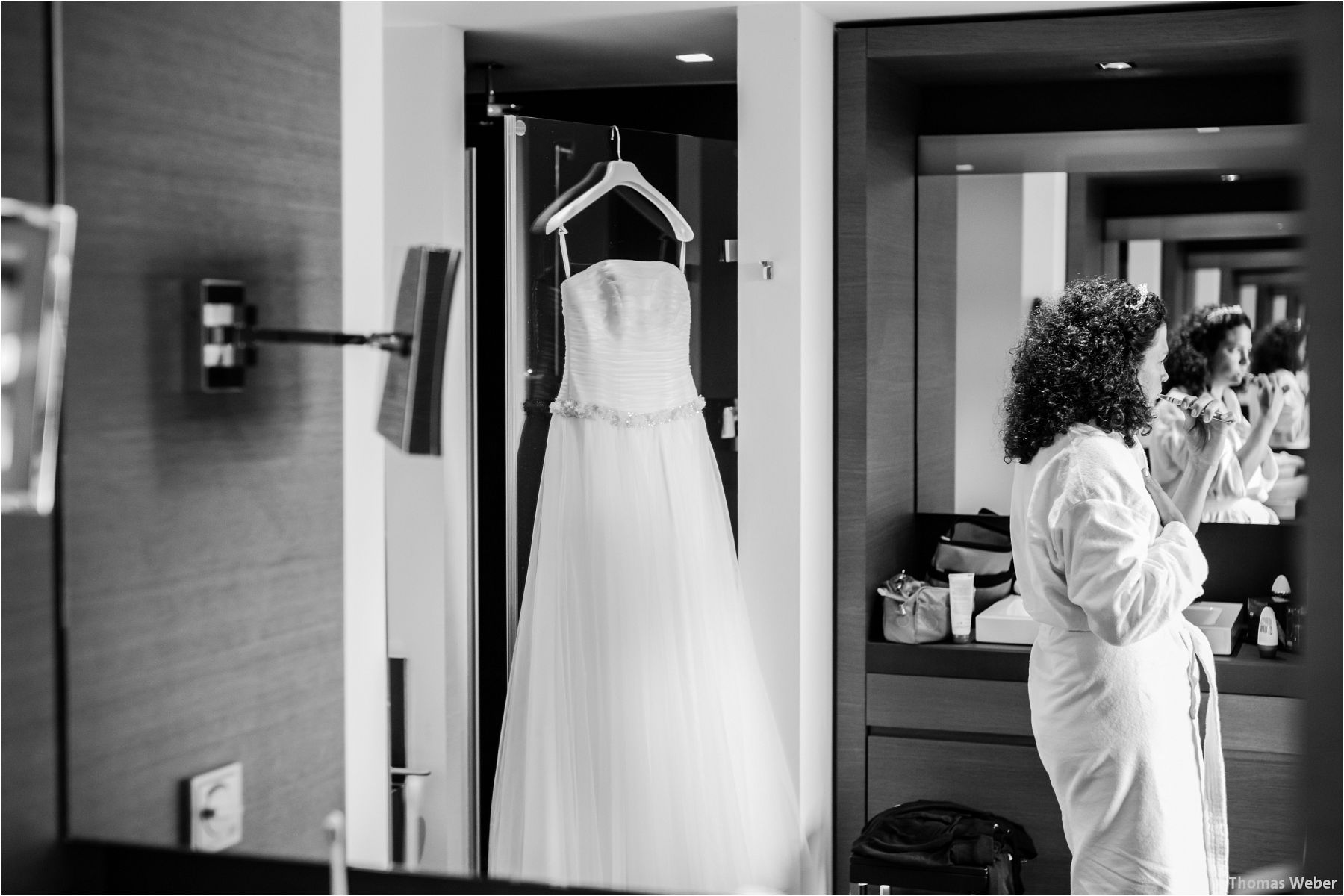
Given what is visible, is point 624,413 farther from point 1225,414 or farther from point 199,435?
point 1225,414

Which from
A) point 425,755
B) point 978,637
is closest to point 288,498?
point 425,755

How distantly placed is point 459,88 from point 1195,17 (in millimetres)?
1273

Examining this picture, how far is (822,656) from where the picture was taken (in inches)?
90.0

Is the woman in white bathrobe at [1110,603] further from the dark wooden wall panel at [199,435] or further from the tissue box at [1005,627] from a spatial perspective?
the dark wooden wall panel at [199,435]

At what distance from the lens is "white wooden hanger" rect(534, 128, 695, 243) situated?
183 centimetres

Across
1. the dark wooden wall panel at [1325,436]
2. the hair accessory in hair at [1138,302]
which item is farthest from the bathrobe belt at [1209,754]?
the dark wooden wall panel at [1325,436]

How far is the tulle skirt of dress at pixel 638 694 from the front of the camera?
1.68 m

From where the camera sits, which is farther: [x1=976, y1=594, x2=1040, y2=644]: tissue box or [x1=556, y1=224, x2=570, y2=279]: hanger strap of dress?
[x1=976, y1=594, x2=1040, y2=644]: tissue box

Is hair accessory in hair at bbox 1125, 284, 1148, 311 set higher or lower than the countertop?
higher

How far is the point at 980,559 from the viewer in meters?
2.51

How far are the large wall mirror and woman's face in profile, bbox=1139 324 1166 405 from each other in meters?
0.72

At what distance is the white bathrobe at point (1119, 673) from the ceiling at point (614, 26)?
88cm

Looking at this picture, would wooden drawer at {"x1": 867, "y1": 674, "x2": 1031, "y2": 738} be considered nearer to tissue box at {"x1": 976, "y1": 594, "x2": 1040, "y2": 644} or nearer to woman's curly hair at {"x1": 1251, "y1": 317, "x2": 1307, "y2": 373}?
tissue box at {"x1": 976, "y1": 594, "x2": 1040, "y2": 644}

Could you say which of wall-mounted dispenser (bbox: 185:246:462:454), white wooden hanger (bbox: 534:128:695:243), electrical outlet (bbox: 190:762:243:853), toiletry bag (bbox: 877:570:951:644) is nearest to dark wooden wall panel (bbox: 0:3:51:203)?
wall-mounted dispenser (bbox: 185:246:462:454)
